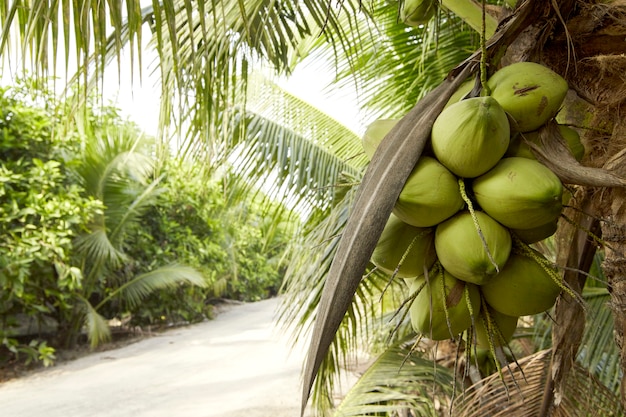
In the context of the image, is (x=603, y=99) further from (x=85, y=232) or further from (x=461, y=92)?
(x=85, y=232)

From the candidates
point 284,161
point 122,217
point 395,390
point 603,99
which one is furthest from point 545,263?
point 122,217

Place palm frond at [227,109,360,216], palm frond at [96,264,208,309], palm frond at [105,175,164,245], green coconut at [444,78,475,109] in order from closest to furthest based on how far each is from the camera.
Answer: green coconut at [444,78,475,109]
palm frond at [227,109,360,216]
palm frond at [105,175,164,245]
palm frond at [96,264,208,309]

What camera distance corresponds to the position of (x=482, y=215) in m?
0.50

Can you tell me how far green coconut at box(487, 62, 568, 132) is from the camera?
0.54 metres

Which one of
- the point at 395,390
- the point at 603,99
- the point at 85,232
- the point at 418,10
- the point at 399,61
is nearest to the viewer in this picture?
the point at 603,99

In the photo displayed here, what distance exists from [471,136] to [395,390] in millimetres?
1358

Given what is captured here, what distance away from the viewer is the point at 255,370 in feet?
16.9

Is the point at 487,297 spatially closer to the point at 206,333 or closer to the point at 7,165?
the point at 7,165

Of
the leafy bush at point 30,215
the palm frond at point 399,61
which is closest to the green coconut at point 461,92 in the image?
the palm frond at point 399,61

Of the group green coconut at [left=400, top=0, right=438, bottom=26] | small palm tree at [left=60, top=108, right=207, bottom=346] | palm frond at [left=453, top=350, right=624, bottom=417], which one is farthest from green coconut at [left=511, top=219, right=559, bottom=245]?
small palm tree at [left=60, top=108, right=207, bottom=346]

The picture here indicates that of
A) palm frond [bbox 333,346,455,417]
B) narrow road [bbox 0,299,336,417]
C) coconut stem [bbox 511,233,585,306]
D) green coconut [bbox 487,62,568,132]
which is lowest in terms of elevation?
narrow road [bbox 0,299,336,417]

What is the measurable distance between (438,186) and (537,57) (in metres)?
0.29

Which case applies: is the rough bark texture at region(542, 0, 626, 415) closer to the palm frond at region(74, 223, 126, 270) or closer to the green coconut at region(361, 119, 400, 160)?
the green coconut at region(361, 119, 400, 160)

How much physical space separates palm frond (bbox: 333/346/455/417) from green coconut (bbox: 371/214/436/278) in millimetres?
1086
